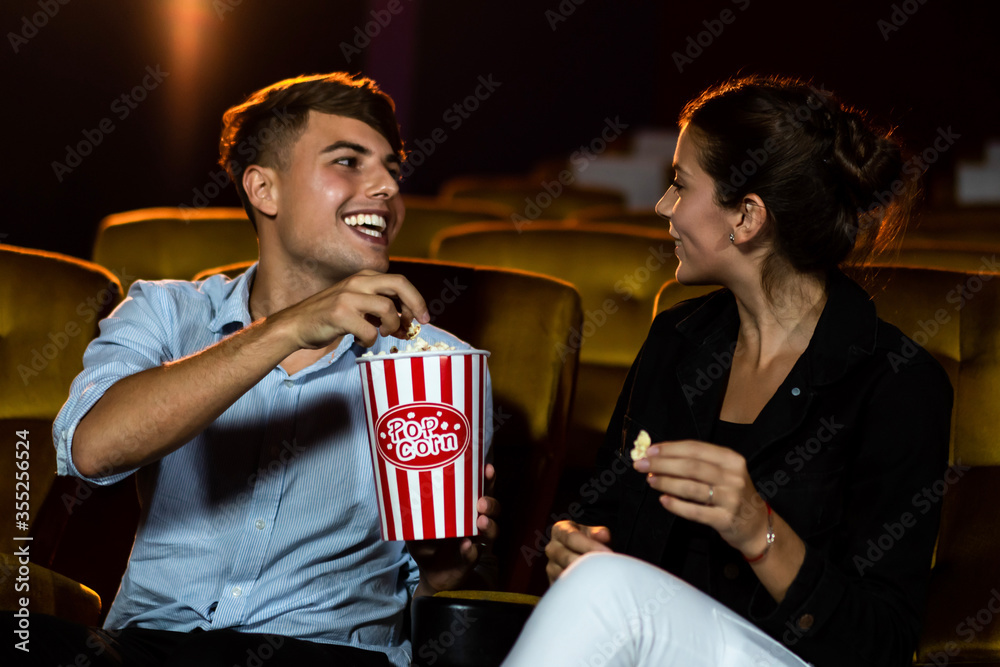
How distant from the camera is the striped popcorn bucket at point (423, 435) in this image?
1.25 metres

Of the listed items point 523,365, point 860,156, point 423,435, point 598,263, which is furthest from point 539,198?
point 423,435

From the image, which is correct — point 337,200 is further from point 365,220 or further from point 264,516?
point 264,516

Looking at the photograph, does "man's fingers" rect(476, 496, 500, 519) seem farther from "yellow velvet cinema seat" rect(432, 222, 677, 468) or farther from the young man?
"yellow velvet cinema seat" rect(432, 222, 677, 468)

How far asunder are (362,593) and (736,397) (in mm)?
699

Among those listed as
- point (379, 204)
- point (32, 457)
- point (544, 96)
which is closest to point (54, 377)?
point (32, 457)

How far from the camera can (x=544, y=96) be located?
33.1ft

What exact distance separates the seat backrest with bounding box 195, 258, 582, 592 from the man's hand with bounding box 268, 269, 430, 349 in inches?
27.3

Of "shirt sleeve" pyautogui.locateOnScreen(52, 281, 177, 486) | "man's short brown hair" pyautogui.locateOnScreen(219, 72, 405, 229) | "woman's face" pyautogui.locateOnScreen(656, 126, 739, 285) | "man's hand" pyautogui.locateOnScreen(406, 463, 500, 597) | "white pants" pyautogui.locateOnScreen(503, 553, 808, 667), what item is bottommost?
Result: "man's hand" pyautogui.locateOnScreen(406, 463, 500, 597)

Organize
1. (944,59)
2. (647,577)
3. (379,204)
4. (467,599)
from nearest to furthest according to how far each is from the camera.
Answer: (647,577)
(467,599)
(379,204)
(944,59)

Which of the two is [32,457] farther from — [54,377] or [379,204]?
→ [379,204]

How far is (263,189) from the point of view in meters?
1.88

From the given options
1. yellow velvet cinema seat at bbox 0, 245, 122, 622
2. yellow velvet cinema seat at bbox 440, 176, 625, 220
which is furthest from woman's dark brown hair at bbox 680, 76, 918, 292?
yellow velvet cinema seat at bbox 440, 176, 625, 220

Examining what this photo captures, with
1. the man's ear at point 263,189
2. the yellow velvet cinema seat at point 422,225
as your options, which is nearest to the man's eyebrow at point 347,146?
the man's ear at point 263,189

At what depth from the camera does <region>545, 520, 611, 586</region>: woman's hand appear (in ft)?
4.17
